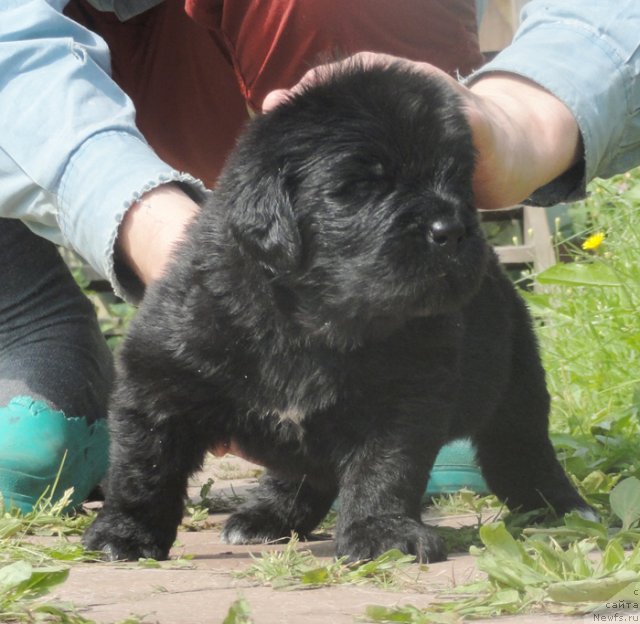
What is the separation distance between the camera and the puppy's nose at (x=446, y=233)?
2160 millimetres

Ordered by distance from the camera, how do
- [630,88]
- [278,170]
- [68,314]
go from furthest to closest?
[68,314] → [630,88] → [278,170]

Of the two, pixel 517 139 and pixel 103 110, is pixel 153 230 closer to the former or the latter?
pixel 103 110

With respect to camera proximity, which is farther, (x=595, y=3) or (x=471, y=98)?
(x=595, y=3)

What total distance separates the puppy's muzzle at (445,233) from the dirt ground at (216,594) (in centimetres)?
61

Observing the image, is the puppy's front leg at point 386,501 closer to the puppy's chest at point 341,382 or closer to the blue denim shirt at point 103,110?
the puppy's chest at point 341,382

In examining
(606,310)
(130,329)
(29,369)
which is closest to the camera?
(130,329)

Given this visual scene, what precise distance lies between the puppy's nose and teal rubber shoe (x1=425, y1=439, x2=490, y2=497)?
4.41ft

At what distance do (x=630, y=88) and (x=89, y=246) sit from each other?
127 cm

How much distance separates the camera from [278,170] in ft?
7.33

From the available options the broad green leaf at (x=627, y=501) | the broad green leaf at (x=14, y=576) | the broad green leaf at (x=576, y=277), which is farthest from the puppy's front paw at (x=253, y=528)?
the broad green leaf at (x=576, y=277)

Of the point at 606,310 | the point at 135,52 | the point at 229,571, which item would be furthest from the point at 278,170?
the point at 606,310

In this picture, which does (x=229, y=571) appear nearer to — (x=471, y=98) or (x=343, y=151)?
(x=343, y=151)

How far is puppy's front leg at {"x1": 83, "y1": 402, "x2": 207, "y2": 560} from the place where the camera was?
2.29 m

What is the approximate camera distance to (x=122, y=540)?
230cm
